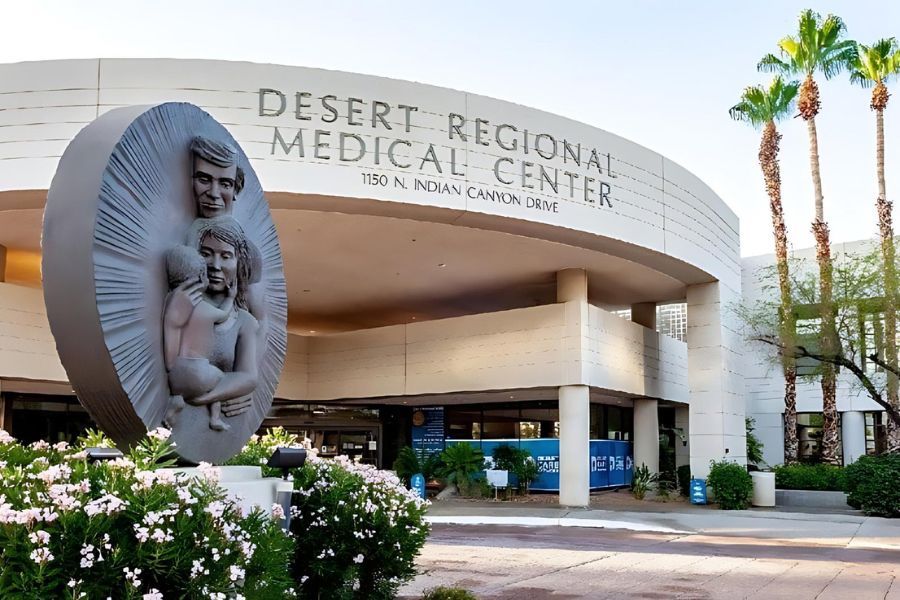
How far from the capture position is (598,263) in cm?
2309

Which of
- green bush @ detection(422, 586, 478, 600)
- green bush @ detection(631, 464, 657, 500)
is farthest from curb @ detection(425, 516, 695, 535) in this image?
green bush @ detection(422, 586, 478, 600)

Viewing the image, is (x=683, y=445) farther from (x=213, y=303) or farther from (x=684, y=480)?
(x=213, y=303)

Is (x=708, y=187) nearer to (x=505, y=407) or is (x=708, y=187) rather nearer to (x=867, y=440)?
(x=505, y=407)

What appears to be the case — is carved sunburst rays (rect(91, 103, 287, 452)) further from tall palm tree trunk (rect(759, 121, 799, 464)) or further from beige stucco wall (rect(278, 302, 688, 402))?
tall palm tree trunk (rect(759, 121, 799, 464))

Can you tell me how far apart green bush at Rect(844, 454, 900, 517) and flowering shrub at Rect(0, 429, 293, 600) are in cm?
1937

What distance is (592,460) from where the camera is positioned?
1105 inches

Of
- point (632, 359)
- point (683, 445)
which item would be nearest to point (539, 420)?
point (632, 359)

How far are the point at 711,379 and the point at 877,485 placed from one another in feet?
19.2

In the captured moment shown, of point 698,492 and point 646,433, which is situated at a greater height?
point 646,433

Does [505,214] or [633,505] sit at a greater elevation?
[505,214]

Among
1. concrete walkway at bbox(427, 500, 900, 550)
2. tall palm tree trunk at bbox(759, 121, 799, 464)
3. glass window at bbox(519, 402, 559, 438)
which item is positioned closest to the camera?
concrete walkway at bbox(427, 500, 900, 550)

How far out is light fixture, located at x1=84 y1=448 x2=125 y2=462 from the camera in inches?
206

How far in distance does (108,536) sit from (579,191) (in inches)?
664

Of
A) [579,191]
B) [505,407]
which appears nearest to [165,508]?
[579,191]
